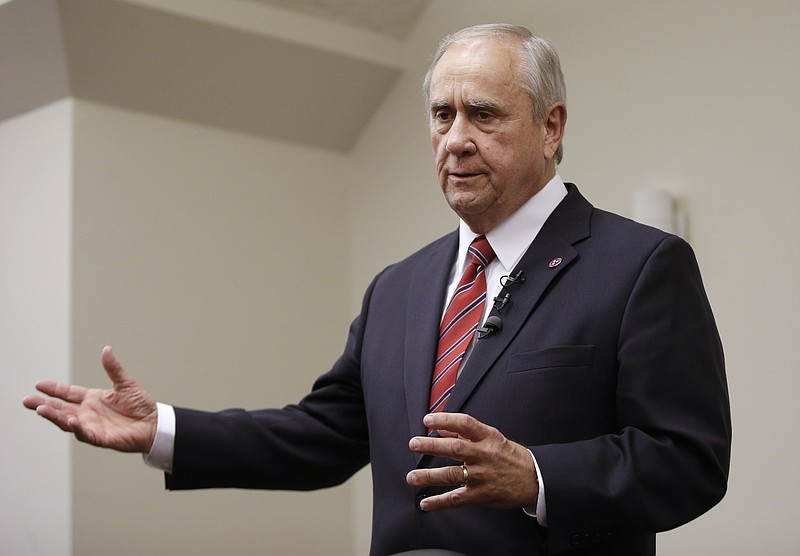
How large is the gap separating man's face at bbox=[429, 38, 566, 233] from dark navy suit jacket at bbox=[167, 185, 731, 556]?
0.42ft

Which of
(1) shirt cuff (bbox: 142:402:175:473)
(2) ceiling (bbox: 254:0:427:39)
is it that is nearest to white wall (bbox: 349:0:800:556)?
(2) ceiling (bbox: 254:0:427:39)

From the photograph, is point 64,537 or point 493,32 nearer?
point 493,32

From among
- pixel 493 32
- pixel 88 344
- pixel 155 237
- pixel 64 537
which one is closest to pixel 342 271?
pixel 155 237

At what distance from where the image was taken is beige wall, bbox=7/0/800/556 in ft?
12.7

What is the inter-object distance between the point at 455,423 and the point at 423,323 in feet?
2.38

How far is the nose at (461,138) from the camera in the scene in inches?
102

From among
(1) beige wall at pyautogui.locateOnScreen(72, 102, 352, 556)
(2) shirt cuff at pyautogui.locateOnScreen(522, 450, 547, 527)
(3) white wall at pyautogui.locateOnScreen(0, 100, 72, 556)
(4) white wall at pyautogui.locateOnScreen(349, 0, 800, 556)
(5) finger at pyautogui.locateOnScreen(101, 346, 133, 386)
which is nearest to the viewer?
(2) shirt cuff at pyautogui.locateOnScreen(522, 450, 547, 527)

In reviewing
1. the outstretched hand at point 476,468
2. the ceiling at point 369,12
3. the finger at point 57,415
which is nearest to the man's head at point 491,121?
the outstretched hand at point 476,468

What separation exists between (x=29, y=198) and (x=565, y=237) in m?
2.87

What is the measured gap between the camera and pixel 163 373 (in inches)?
187

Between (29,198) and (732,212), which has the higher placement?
(29,198)

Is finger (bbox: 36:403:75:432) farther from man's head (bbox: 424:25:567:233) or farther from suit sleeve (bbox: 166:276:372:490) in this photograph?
man's head (bbox: 424:25:567:233)

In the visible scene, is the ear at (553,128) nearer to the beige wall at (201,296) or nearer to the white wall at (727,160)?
the white wall at (727,160)

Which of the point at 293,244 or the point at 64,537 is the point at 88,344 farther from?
the point at 293,244
